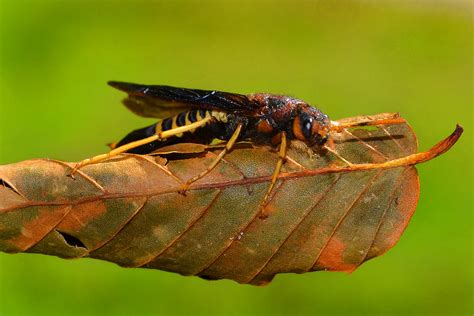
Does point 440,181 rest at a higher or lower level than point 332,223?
lower

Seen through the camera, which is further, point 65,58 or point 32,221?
point 65,58

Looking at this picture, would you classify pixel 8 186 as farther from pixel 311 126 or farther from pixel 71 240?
pixel 311 126

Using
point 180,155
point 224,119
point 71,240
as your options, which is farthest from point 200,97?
point 71,240

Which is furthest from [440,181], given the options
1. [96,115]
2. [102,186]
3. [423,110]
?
[102,186]

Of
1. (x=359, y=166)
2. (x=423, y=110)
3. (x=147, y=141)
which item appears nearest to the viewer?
(x=359, y=166)

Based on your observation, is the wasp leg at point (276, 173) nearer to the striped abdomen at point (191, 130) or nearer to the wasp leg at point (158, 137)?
the wasp leg at point (158, 137)

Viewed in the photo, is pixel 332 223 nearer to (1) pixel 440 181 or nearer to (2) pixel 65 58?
(1) pixel 440 181

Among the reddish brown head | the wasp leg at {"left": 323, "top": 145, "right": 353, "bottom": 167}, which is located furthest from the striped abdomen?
the wasp leg at {"left": 323, "top": 145, "right": 353, "bottom": 167}

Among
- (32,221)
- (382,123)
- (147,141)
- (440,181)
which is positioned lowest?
(440,181)
